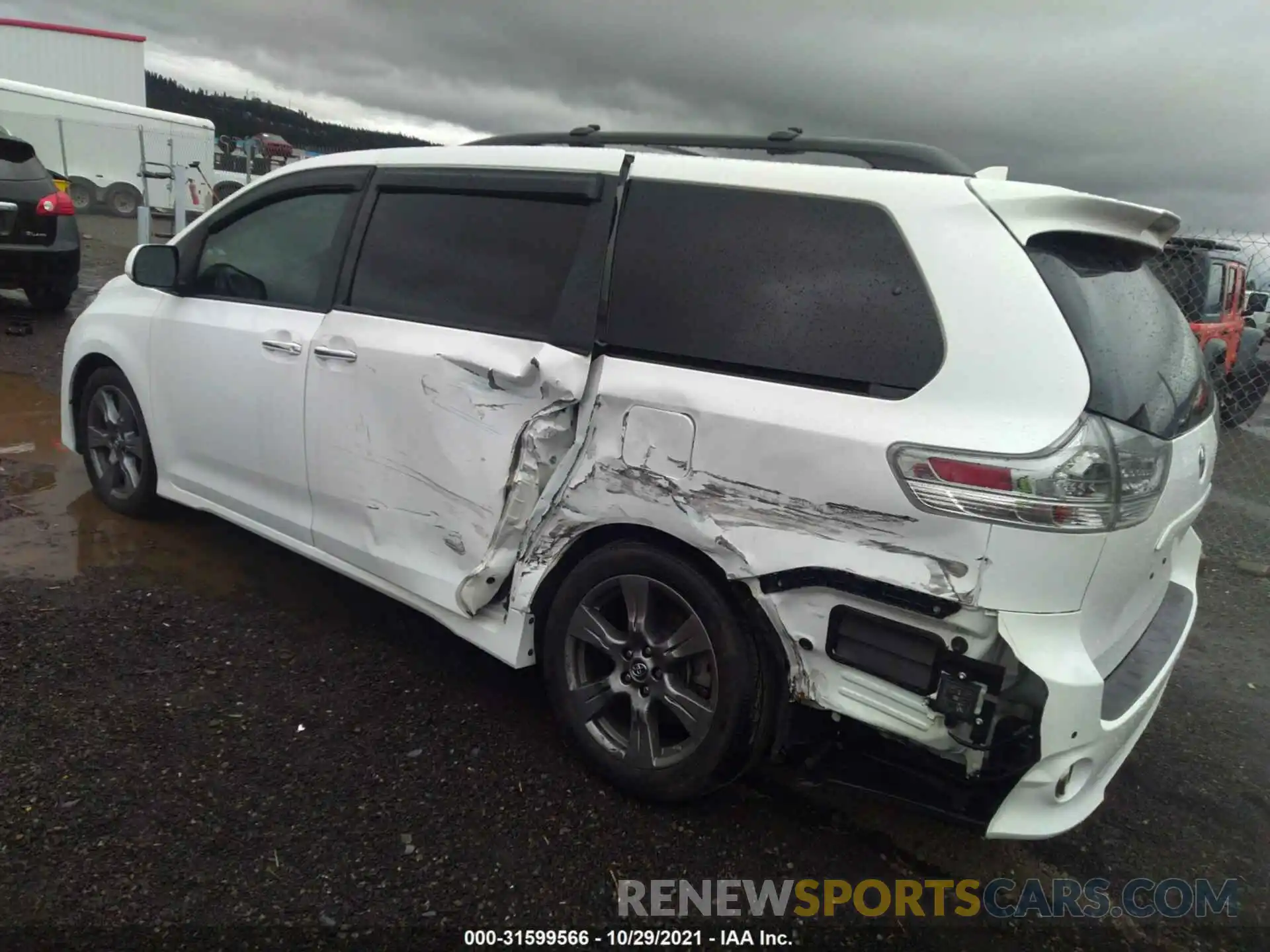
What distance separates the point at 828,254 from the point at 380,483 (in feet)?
5.70

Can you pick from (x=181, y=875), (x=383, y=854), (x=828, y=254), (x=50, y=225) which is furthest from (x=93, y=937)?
(x=50, y=225)

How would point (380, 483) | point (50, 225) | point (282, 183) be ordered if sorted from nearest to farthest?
point (380, 483) → point (282, 183) → point (50, 225)

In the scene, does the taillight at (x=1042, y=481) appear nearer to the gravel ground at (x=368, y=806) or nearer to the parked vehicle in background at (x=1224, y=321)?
the gravel ground at (x=368, y=806)

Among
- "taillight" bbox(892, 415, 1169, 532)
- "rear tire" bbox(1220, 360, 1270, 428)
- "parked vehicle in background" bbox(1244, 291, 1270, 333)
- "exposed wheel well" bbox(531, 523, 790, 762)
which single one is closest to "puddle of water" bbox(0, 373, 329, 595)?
"exposed wheel well" bbox(531, 523, 790, 762)

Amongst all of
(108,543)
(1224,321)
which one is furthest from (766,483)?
(1224,321)

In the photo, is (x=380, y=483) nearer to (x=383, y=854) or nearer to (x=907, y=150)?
(x=383, y=854)

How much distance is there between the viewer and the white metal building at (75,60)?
2711 cm

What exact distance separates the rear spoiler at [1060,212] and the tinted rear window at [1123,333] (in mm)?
32

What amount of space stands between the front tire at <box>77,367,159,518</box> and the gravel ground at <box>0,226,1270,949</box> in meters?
0.56

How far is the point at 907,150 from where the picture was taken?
2.60 m

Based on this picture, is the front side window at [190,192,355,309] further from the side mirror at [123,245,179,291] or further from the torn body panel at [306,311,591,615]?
the torn body panel at [306,311,591,615]

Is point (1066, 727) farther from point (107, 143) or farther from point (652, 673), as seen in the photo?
point (107, 143)

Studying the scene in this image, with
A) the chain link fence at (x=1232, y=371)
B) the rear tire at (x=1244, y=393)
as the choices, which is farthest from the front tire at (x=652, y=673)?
the rear tire at (x=1244, y=393)

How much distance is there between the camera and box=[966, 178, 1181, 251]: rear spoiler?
2172 mm
